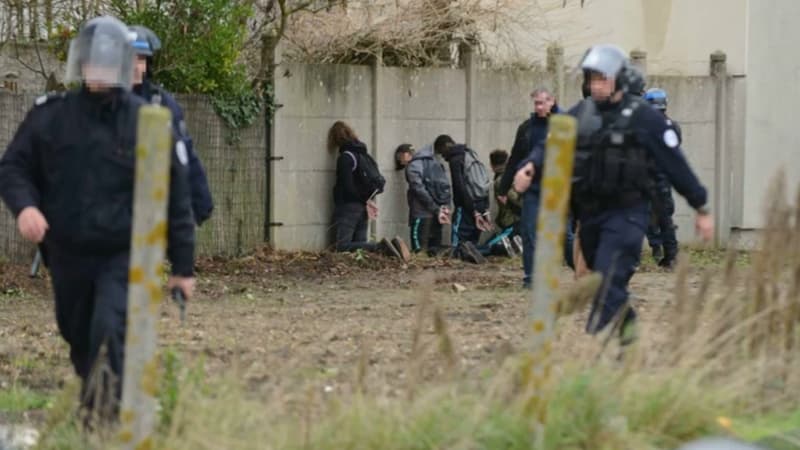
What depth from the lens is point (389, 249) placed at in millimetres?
18312

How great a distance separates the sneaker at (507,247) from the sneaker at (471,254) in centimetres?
53

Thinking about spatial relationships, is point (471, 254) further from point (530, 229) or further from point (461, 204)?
point (530, 229)

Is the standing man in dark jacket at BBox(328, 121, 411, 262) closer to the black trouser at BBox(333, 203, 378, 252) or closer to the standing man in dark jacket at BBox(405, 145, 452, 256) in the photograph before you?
the black trouser at BBox(333, 203, 378, 252)

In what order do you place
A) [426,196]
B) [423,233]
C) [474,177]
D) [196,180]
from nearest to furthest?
[196,180] < [426,196] < [423,233] < [474,177]

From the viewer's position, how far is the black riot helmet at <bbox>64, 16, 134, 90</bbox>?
6.85 metres

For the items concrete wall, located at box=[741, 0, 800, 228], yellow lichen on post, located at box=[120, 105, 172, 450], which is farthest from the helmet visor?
concrete wall, located at box=[741, 0, 800, 228]

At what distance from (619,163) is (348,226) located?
32.2 feet

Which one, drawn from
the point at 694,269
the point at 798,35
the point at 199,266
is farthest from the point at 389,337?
the point at 798,35

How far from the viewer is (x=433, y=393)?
21.1 feet

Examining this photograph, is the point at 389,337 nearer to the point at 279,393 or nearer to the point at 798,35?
the point at 279,393

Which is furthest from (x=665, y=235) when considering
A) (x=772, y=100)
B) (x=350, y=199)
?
(x=772, y=100)

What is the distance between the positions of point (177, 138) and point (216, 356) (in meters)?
2.54

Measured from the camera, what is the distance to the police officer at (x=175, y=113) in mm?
7789

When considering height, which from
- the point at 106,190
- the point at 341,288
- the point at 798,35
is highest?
the point at 798,35
